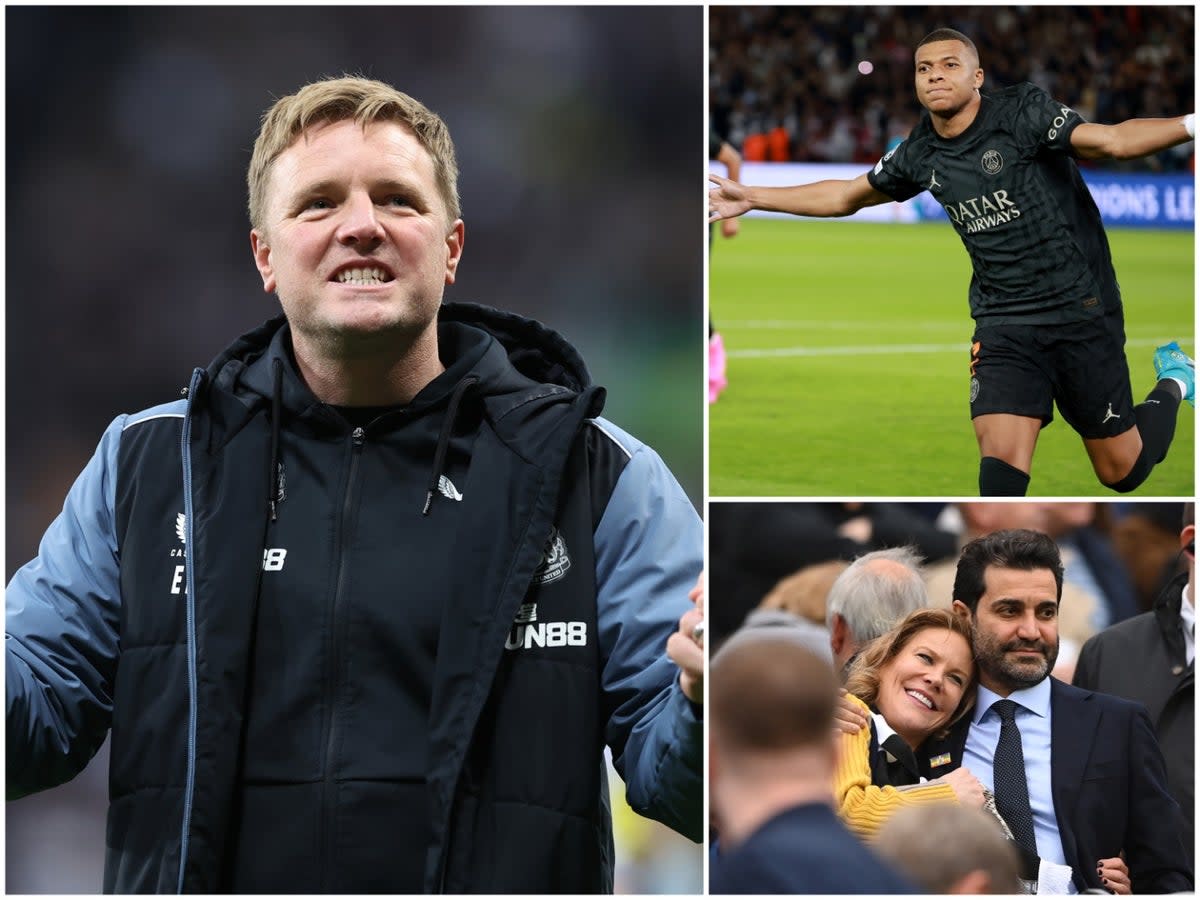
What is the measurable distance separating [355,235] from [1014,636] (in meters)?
1.39

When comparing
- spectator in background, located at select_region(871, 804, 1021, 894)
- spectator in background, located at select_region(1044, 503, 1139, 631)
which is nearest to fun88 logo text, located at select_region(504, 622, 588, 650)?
spectator in background, located at select_region(871, 804, 1021, 894)

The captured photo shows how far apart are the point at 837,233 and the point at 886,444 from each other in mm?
6418

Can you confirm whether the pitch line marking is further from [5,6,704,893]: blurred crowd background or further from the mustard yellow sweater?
the mustard yellow sweater

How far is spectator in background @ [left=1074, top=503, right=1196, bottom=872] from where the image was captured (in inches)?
105

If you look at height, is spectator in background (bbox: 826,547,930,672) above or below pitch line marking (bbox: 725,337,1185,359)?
below

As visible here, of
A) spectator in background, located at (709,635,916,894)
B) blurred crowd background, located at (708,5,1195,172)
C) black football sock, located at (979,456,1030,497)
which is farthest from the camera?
blurred crowd background, located at (708,5,1195,172)

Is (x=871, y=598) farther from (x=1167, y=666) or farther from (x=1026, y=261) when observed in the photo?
(x=1026, y=261)

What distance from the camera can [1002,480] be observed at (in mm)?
2758

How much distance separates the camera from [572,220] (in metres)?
3.32

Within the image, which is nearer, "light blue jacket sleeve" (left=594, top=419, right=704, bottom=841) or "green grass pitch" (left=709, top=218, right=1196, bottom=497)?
"light blue jacket sleeve" (left=594, top=419, right=704, bottom=841)

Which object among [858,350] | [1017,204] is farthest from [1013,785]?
[858,350]

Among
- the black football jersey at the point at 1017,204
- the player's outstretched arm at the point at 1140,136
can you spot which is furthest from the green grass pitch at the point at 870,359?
the player's outstretched arm at the point at 1140,136

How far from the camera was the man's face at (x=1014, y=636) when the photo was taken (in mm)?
2639

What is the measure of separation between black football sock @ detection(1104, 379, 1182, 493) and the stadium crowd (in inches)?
8.4
